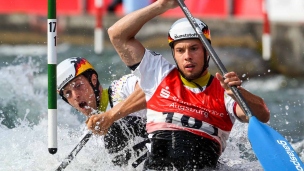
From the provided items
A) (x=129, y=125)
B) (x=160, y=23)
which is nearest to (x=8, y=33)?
(x=160, y=23)

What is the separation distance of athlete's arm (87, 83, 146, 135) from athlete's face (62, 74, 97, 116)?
20.3 inches

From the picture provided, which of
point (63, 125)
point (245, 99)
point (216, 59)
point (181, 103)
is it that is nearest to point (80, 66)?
point (181, 103)

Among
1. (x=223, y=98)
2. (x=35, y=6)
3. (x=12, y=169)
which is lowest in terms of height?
(x=12, y=169)

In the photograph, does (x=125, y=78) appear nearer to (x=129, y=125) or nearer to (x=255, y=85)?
(x=129, y=125)

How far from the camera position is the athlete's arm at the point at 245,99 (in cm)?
628

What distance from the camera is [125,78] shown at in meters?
7.76

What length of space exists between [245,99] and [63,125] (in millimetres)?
3489

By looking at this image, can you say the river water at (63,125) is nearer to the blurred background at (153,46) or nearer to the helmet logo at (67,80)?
the blurred background at (153,46)

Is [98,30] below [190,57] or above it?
above

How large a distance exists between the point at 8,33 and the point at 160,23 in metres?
3.67

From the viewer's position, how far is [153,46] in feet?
55.7

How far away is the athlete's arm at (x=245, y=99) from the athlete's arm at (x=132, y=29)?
0.74m

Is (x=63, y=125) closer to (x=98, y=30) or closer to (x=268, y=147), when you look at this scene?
(x=268, y=147)

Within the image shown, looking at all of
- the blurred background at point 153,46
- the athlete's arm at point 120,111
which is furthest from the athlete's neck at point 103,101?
the blurred background at point 153,46
